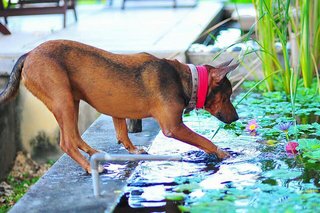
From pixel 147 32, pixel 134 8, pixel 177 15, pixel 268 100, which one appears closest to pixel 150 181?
pixel 268 100

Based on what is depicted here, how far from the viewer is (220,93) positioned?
484cm

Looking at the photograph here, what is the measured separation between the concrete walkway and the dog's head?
2.22 metres

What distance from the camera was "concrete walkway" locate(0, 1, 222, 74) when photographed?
7.57 metres

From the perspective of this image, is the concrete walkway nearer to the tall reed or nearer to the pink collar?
the tall reed

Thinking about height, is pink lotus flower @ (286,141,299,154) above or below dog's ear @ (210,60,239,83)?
below

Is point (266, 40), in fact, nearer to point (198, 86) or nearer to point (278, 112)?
point (278, 112)

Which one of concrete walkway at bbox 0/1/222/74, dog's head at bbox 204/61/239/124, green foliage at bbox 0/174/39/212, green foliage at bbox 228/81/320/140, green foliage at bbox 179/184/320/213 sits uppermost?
dog's head at bbox 204/61/239/124

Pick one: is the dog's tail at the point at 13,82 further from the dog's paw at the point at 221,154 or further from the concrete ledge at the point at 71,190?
the dog's paw at the point at 221,154

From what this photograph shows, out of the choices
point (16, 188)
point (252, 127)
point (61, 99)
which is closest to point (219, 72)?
point (252, 127)

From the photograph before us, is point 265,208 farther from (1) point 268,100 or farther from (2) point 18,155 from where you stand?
(2) point 18,155

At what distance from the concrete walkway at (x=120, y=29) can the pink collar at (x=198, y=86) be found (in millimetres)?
2331

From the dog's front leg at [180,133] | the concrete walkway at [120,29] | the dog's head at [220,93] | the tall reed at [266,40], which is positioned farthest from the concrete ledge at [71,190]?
the concrete walkway at [120,29]

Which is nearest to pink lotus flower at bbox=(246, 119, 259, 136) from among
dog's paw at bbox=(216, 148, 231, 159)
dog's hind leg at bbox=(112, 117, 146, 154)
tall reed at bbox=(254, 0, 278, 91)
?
dog's paw at bbox=(216, 148, 231, 159)

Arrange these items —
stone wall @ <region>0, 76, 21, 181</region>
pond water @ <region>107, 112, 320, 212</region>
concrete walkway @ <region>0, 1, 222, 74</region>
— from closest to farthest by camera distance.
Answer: pond water @ <region>107, 112, 320, 212</region> → stone wall @ <region>0, 76, 21, 181</region> → concrete walkway @ <region>0, 1, 222, 74</region>
